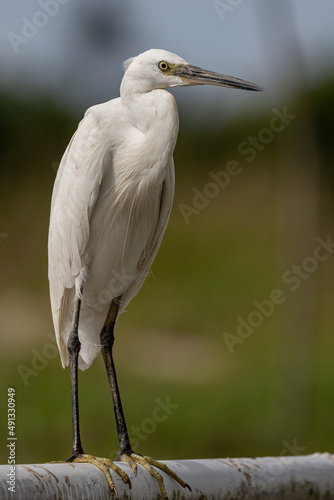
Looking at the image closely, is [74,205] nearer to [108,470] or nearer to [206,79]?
[206,79]

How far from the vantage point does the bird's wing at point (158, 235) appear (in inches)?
95.3

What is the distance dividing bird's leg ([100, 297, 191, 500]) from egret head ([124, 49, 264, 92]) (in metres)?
0.74

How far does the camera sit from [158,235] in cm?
252

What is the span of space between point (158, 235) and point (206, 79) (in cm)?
54

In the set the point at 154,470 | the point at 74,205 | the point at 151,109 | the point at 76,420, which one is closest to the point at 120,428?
the point at 76,420

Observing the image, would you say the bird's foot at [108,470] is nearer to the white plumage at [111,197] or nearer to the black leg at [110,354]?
the black leg at [110,354]

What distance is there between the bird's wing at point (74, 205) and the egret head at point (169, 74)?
19cm

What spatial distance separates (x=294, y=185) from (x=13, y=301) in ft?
12.5

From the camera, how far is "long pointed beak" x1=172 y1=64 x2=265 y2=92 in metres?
2.20

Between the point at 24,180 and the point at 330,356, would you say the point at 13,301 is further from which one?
the point at 330,356

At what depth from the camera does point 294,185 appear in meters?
6.82

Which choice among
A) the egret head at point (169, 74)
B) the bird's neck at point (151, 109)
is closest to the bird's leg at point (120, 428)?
the bird's neck at point (151, 109)

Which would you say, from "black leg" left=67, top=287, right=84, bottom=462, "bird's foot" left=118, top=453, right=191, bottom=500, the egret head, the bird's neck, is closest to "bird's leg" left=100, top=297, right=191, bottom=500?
"bird's foot" left=118, top=453, right=191, bottom=500

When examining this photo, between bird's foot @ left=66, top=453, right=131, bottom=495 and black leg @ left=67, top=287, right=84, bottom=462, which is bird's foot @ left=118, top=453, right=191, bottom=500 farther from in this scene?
black leg @ left=67, top=287, right=84, bottom=462
